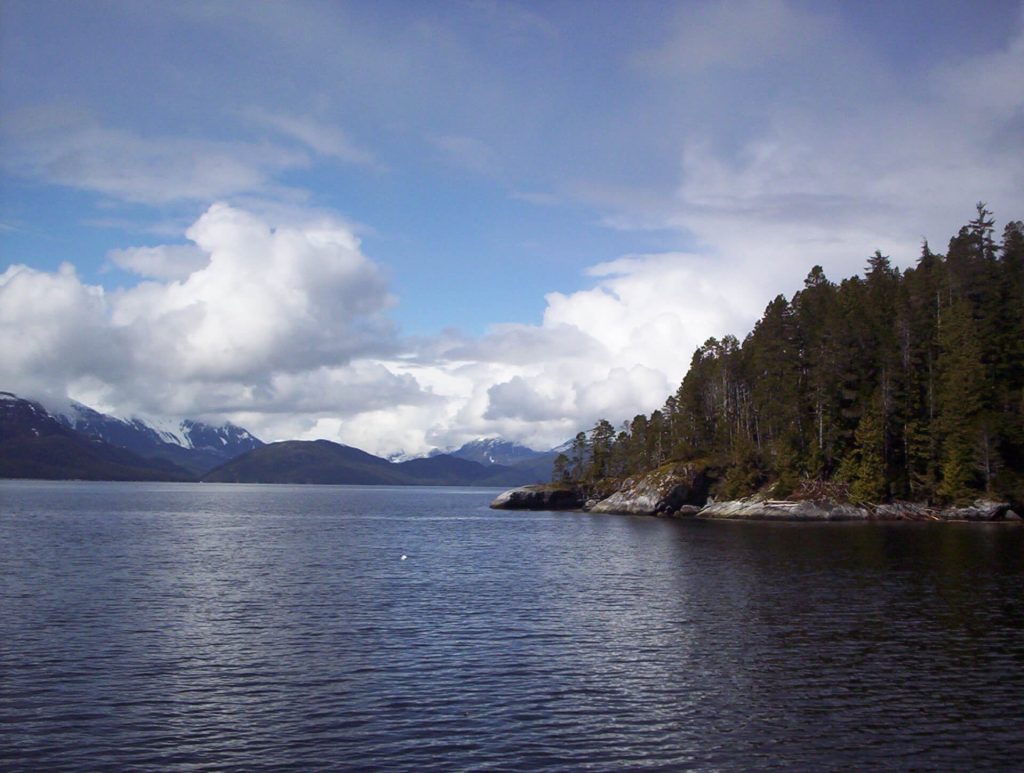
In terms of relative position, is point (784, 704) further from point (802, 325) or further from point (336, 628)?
point (802, 325)

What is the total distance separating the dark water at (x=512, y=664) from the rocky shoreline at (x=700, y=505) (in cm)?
5322

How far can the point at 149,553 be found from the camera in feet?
254

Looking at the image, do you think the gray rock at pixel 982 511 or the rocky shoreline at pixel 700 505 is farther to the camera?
the rocky shoreline at pixel 700 505

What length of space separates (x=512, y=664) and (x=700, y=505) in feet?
402

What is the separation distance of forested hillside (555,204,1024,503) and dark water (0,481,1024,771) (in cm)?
5529

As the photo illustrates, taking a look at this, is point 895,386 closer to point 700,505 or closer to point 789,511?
point 789,511

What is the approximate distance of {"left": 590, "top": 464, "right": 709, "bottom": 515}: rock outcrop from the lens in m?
150

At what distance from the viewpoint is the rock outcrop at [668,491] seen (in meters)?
150

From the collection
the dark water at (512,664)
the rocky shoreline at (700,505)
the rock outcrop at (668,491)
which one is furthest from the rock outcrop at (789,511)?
the dark water at (512,664)

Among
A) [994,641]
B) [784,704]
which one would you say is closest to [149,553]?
[784,704]

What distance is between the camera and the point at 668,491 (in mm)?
150250

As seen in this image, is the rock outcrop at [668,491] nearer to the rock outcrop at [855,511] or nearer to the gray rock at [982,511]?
the rock outcrop at [855,511]

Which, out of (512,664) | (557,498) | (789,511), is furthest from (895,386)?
(512,664)

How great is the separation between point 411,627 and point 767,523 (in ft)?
302
